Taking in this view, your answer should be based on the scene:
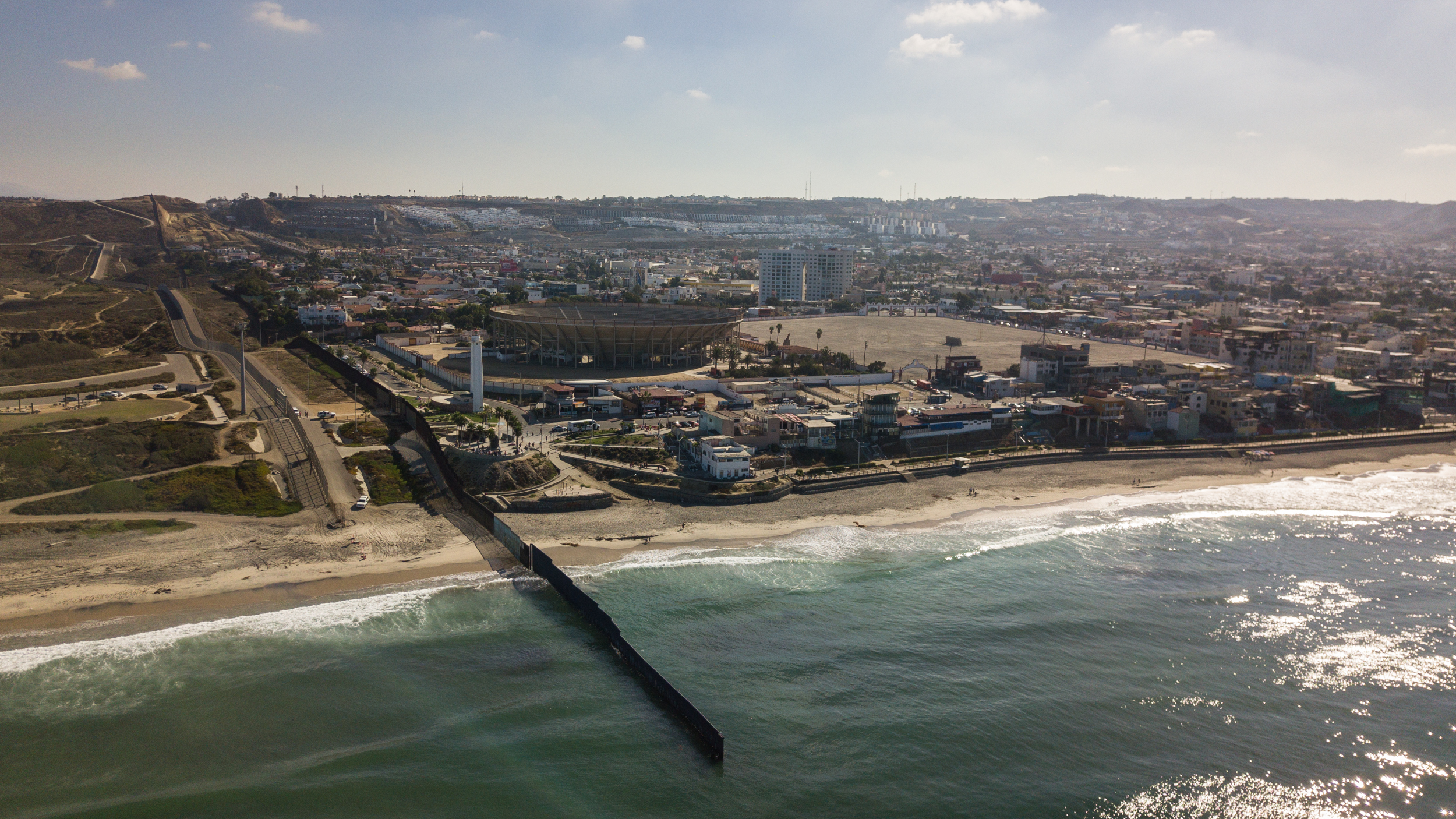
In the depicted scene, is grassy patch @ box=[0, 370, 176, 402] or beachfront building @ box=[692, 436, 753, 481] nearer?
beachfront building @ box=[692, 436, 753, 481]

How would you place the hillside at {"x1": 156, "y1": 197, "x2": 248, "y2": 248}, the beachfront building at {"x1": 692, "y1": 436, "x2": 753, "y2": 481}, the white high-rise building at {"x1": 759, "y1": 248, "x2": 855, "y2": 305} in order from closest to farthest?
the beachfront building at {"x1": 692, "y1": 436, "x2": 753, "y2": 481} < the white high-rise building at {"x1": 759, "y1": 248, "x2": 855, "y2": 305} < the hillside at {"x1": 156, "y1": 197, "x2": 248, "y2": 248}

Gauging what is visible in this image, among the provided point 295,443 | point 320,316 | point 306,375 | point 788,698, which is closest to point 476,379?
point 295,443

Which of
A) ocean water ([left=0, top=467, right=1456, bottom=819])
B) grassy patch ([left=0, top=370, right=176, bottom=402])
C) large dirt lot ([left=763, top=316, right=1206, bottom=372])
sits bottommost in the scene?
ocean water ([left=0, top=467, right=1456, bottom=819])

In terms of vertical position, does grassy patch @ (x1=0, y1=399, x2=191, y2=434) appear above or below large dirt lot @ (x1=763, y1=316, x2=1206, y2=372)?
below

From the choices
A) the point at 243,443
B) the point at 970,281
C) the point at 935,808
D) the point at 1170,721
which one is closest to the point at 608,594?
the point at 935,808

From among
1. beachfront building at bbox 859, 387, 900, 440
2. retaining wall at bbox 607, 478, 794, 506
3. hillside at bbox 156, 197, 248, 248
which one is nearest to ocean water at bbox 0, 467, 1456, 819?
retaining wall at bbox 607, 478, 794, 506

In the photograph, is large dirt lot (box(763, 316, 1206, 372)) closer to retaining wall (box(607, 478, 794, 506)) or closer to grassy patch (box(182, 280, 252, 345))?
retaining wall (box(607, 478, 794, 506))

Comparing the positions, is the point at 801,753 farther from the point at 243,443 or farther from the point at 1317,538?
the point at 243,443

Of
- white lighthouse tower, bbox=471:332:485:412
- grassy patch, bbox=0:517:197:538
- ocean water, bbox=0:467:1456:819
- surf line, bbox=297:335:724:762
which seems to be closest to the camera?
ocean water, bbox=0:467:1456:819
